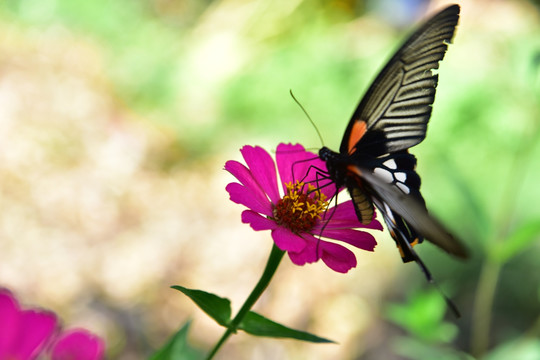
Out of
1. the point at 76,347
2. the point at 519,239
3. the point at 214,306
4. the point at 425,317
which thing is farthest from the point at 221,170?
the point at 76,347

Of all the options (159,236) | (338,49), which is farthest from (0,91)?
(338,49)

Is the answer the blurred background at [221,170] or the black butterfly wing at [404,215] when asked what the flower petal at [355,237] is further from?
the blurred background at [221,170]

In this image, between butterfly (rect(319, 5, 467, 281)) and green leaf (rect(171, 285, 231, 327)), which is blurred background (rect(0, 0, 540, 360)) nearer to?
butterfly (rect(319, 5, 467, 281))

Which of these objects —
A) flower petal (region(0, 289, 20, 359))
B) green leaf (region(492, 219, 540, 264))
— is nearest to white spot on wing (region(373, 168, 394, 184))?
green leaf (region(492, 219, 540, 264))

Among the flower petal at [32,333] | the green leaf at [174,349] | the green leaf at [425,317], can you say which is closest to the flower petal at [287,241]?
the green leaf at [174,349]

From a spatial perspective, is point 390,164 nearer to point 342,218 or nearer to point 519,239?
point 342,218
